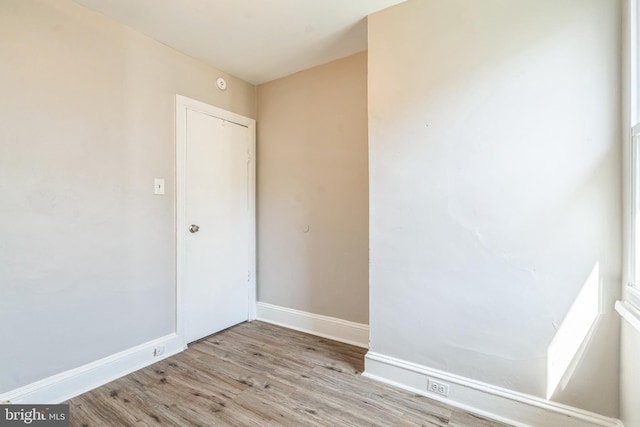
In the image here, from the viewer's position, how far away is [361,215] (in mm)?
2516

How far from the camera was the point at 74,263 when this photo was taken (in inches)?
74.2

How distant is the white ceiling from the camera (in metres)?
1.92

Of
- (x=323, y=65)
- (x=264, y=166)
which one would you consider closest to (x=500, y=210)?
(x=323, y=65)

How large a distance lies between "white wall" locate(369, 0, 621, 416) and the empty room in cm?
1

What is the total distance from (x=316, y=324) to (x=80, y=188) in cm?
214

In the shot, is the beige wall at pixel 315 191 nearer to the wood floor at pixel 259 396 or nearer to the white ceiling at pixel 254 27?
the white ceiling at pixel 254 27

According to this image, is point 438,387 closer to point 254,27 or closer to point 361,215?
point 361,215

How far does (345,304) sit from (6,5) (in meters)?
2.95

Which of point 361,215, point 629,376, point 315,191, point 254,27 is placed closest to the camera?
point 629,376

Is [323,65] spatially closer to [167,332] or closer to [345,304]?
[345,304]

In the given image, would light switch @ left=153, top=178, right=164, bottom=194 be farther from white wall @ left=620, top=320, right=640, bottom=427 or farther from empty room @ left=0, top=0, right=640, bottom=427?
white wall @ left=620, top=320, right=640, bottom=427

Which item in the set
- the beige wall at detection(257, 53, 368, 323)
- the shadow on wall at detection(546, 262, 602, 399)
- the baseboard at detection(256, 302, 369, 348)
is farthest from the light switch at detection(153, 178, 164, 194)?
the shadow on wall at detection(546, 262, 602, 399)

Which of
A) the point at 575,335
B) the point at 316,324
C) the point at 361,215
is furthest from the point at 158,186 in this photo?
the point at 575,335

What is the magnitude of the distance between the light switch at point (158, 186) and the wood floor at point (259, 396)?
4.37 feet
